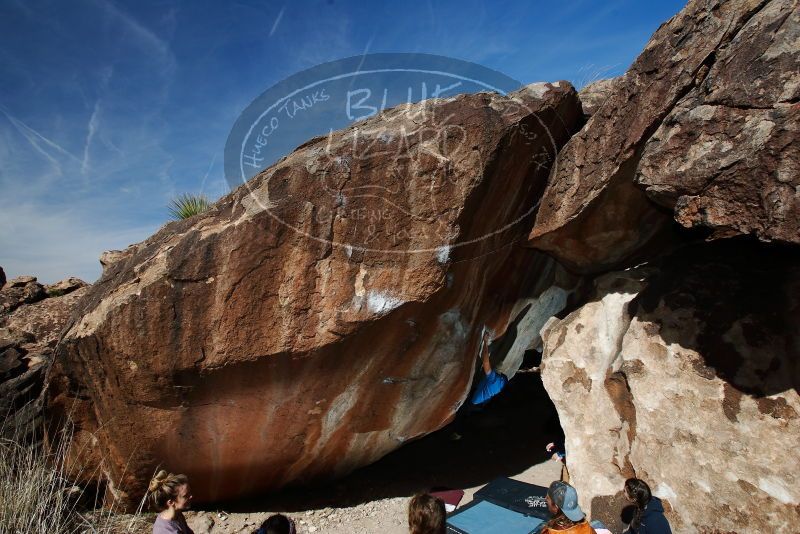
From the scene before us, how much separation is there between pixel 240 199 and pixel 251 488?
8.42 ft

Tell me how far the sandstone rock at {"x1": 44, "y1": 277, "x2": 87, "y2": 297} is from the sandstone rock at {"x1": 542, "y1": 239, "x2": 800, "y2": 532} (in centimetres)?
616

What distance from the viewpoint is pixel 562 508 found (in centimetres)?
271

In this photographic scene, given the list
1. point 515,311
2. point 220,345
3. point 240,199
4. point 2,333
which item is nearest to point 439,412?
point 515,311

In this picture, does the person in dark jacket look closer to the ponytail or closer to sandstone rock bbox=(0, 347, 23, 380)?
the ponytail

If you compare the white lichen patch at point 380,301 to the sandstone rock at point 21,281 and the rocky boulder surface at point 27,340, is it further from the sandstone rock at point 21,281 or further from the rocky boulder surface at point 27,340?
the sandstone rock at point 21,281

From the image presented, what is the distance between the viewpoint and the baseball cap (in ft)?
8.77

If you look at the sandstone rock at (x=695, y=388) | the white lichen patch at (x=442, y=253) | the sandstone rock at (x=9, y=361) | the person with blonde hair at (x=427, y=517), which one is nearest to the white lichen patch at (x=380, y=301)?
the white lichen patch at (x=442, y=253)

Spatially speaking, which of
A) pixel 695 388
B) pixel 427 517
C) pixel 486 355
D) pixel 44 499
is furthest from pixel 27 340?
pixel 695 388

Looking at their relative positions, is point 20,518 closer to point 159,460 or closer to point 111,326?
point 159,460

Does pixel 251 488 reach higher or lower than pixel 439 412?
lower

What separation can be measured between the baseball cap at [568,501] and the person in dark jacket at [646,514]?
1.78ft

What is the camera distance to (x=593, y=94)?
205 inches

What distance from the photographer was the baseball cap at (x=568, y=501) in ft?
8.77

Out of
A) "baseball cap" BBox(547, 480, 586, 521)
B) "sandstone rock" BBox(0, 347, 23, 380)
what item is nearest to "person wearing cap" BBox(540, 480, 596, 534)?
"baseball cap" BBox(547, 480, 586, 521)
